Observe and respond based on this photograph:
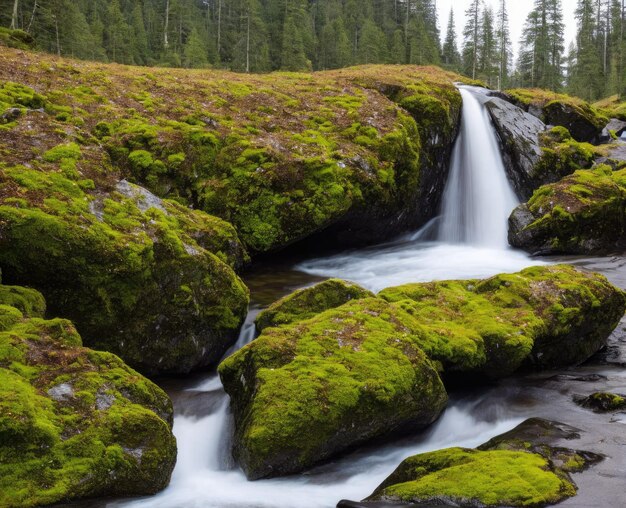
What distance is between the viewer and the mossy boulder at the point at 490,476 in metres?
4.80

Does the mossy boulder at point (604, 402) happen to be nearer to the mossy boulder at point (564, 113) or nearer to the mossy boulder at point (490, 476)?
the mossy boulder at point (490, 476)

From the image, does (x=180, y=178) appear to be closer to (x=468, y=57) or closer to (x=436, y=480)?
(x=436, y=480)

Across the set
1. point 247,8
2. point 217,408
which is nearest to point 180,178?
point 217,408

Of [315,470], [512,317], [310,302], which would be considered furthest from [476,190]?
[315,470]

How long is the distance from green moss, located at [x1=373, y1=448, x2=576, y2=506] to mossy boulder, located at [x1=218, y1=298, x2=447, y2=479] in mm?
881

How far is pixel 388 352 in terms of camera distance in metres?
6.88

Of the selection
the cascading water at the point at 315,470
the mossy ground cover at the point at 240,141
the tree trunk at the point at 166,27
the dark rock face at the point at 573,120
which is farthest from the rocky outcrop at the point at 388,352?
the tree trunk at the point at 166,27

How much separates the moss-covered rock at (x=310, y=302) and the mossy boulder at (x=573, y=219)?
873 centimetres

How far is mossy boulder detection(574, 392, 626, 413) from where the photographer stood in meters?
7.02

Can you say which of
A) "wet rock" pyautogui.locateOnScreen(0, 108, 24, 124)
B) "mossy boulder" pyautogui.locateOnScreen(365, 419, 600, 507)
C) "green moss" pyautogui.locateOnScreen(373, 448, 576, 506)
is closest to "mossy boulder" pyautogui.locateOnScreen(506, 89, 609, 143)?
"wet rock" pyautogui.locateOnScreen(0, 108, 24, 124)

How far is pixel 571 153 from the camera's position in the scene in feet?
65.1

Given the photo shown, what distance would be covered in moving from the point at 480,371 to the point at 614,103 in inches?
2175

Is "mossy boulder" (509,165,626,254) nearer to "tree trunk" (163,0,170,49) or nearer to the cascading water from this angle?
the cascading water

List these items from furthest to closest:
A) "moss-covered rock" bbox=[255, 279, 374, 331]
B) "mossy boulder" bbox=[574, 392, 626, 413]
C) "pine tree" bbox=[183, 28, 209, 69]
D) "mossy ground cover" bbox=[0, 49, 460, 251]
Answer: "pine tree" bbox=[183, 28, 209, 69] < "mossy ground cover" bbox=[0, 49, 460, 251] < "moss-covered rock" bbox=[255, 279, 374, 331] < "mossy boulder" bbox=[574, 392, 626, 413]
